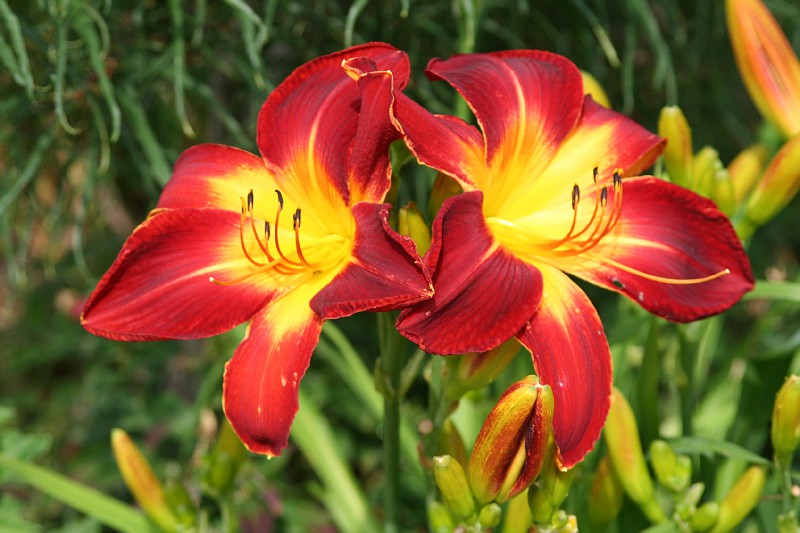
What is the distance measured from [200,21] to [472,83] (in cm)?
44

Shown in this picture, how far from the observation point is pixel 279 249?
2.10ft

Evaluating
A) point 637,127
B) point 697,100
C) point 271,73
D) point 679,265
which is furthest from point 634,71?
point 679,265

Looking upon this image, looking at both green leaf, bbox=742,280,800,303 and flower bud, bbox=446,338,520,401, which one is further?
green leaf, bbox=742,280,800,303

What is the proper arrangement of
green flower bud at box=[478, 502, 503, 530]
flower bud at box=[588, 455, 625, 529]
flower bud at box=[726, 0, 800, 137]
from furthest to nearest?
flower bud at box=[726, 0, 800, 137] → flower bud at box=[588, 455, 625, 529] → green flower bud at box=[478, 502, 503, 530]

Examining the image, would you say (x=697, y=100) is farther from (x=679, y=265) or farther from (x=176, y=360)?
(x=176, y=360)

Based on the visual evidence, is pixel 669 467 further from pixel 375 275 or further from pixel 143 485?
pixel 143 485

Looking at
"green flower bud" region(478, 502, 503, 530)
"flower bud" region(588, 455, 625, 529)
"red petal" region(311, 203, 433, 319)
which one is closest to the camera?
"red petal" region(311, 203, 433, 319)

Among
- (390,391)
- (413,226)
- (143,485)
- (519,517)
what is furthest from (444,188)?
(143,485)

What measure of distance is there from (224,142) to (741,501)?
0.92 meters

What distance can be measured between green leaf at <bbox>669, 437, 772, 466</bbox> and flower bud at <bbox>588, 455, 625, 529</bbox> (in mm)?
64

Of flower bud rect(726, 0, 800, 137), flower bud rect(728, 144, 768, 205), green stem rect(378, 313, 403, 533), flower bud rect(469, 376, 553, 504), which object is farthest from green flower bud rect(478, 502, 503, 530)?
flower bud rect(726, 0, 800, 137)

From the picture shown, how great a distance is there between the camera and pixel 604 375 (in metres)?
0.63

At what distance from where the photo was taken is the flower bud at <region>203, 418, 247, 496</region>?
2.67 feet

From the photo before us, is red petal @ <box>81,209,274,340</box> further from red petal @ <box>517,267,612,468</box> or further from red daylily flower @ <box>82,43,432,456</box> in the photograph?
red petal @ <box>517,267,612,468</box>
